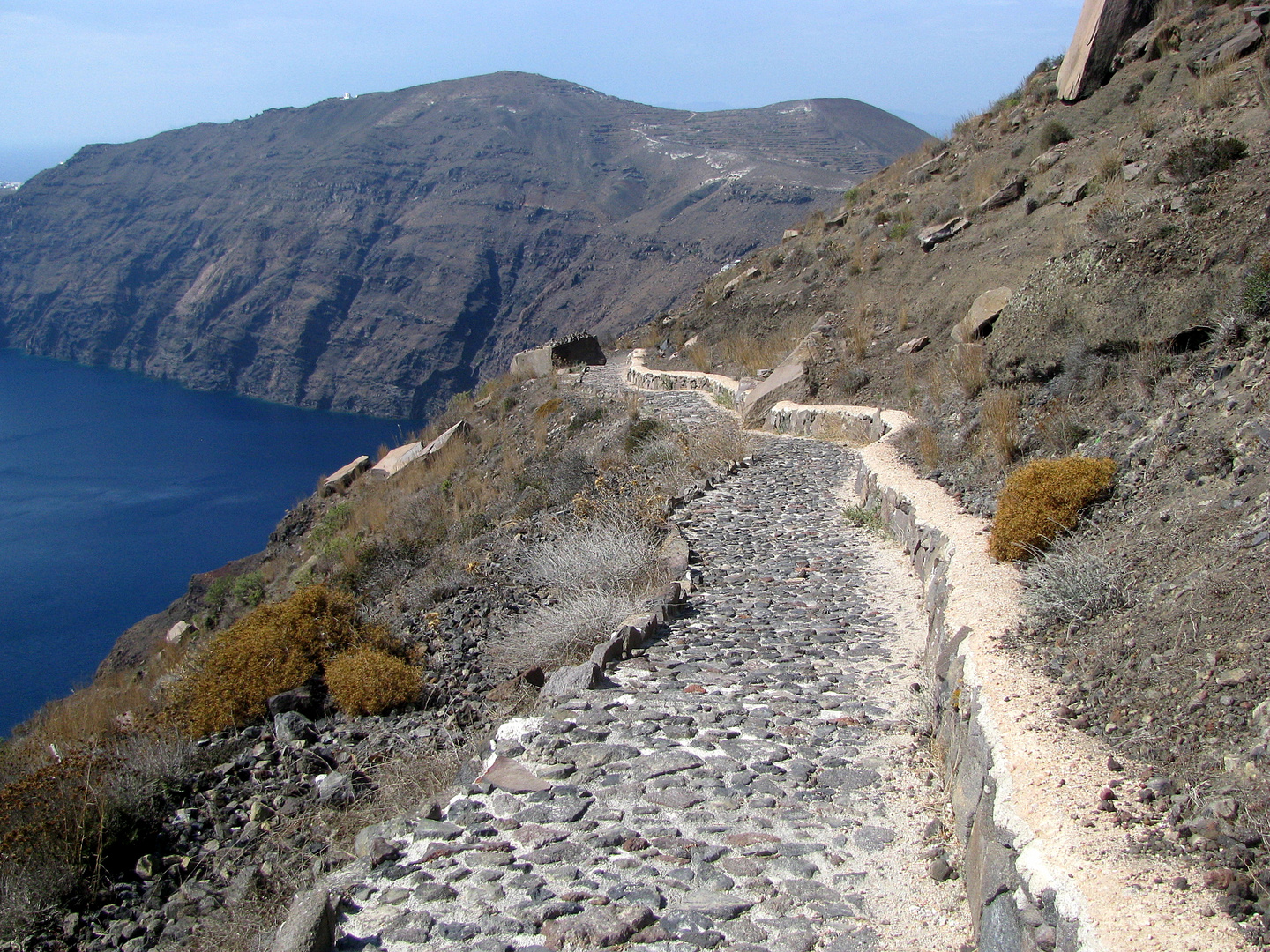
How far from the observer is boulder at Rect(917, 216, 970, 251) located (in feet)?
50.4

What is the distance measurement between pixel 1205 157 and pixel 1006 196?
7125 millimetres

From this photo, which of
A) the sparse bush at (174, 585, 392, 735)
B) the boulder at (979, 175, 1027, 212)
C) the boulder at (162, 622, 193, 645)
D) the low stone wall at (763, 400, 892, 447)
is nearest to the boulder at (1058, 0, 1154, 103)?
the boulder at (979, 175, 1027, 212)

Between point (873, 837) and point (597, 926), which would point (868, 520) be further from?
point (597, 926)

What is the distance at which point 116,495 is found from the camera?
40.7 meters

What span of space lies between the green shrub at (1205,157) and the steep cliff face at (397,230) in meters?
54.3

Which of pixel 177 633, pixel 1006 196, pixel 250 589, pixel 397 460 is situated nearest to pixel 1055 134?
pixel 1006 196

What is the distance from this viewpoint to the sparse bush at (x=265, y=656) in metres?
5.95

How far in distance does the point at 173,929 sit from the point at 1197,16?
1992cm

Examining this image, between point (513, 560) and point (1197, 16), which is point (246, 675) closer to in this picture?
point (513, 560)

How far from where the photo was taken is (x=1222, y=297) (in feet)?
19.1

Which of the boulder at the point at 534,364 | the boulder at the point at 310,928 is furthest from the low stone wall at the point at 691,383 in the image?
the boulder at the point at 310,928

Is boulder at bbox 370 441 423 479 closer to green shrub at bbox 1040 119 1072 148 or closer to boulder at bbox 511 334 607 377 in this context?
boulder at bbox 511 334 607 377

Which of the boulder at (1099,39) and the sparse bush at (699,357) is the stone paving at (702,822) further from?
the boulder at (1099,39)

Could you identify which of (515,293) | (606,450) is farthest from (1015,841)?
(515,293)
